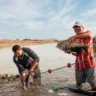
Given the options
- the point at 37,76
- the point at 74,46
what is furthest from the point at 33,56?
the point at 74,46

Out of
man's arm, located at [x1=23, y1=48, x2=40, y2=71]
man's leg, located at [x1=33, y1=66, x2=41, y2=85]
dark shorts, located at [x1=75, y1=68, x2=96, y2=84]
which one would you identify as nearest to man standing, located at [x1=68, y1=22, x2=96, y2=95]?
dark shorts, located at [x1=75, y1=68, x2=96, y2=84]

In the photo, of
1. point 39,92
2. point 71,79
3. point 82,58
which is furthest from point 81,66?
point 71,79

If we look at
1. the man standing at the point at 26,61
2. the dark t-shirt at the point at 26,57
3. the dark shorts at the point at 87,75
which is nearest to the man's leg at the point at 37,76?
the man standing at the point at 26,61

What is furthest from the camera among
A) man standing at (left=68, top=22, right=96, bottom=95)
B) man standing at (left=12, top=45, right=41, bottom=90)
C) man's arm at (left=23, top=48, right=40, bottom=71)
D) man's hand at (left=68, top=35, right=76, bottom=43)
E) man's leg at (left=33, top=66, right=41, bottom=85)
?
man's leg at (left=33, top=66, right=41, bottom=85)

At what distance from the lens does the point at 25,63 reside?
9.38 metres

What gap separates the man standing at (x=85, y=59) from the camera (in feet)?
25.6

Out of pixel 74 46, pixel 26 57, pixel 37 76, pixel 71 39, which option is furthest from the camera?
pixel 37 76

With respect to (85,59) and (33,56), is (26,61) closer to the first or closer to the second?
(33,56)

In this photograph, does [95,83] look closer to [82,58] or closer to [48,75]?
[82,58]

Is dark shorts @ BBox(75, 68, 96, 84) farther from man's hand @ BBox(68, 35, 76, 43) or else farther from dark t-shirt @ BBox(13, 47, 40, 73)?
dark t-shirt @ BBox(13, 47, 40, 73)

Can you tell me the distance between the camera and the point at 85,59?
26.7 feet

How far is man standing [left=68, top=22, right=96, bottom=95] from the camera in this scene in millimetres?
7805

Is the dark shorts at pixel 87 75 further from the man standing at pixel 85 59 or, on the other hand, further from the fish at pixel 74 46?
the fish at pixel 74 46

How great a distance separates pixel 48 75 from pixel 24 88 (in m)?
3.59
